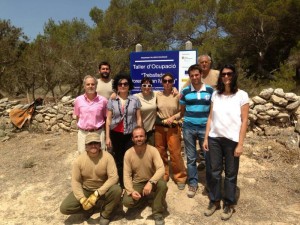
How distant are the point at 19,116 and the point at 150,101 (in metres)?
5.19

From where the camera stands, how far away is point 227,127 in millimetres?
3086

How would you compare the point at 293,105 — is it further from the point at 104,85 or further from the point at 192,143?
the point at 104,85

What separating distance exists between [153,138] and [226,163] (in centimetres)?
111

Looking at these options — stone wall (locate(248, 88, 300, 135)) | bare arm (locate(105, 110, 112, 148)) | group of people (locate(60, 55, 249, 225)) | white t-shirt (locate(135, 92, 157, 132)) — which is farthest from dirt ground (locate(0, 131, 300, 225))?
white t-shirt (locate(135, 92, 157, 132))

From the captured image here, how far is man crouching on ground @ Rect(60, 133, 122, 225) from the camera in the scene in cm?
327

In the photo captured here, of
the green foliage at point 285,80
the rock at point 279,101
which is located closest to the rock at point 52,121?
the rock at point 279,101

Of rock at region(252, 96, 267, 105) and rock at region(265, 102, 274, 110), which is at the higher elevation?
rock at region(252, 96, 267, 105)

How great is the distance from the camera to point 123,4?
66.8 ft

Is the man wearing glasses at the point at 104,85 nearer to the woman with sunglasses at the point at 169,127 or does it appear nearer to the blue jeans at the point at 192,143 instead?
the woman with sunglasses at the point at 169,127

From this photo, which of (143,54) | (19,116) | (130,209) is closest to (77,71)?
(19,116)

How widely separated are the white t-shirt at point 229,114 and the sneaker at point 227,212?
0.92 metres

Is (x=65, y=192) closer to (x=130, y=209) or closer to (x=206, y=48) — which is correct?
(x=130, y=209)

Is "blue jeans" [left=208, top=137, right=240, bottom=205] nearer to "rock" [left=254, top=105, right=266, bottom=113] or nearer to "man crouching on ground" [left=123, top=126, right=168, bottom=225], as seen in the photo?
"man crouching on ground" [left=123, top=126, right=168, bottom=225]

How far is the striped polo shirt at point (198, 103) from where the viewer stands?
11.6 ft
